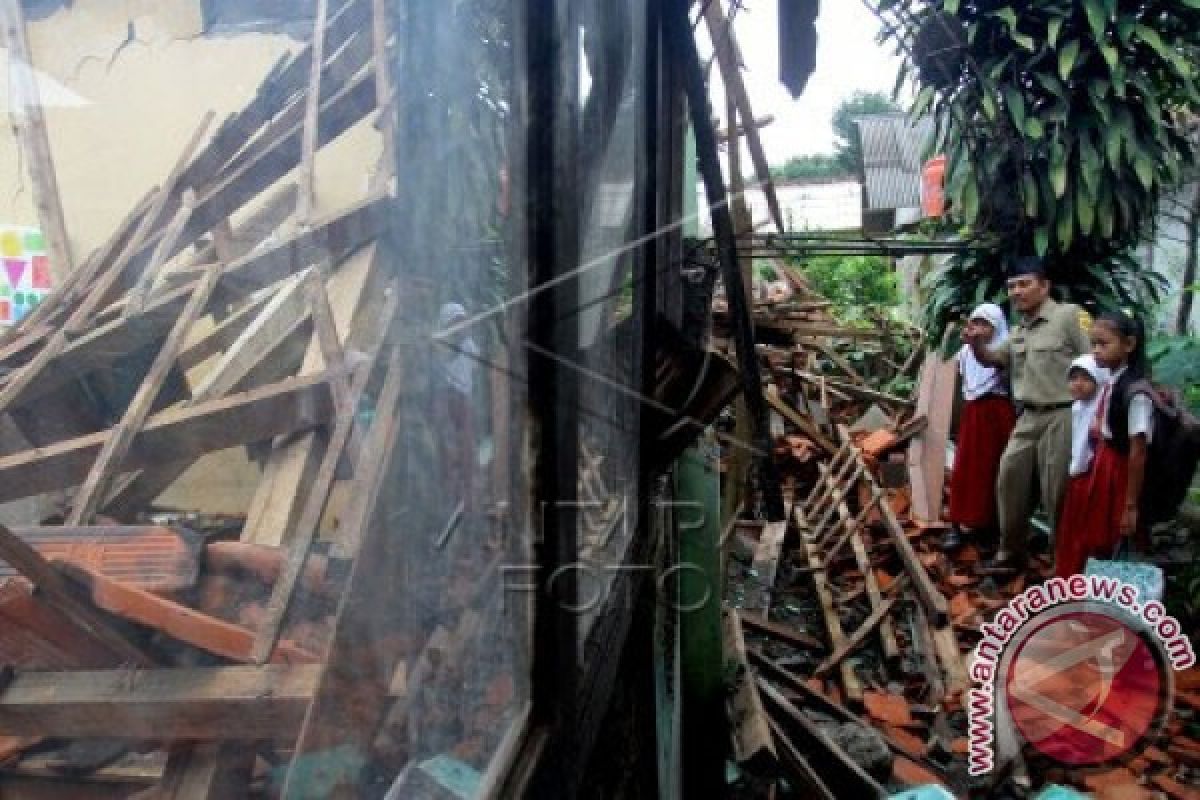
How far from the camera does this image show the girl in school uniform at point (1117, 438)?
3.98 metres

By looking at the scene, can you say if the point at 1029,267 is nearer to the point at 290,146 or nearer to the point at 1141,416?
the point at 1141,416

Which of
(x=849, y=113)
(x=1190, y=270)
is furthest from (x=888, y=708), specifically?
(x=849, y=113)

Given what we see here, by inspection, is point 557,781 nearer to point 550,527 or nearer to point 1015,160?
point 550,527

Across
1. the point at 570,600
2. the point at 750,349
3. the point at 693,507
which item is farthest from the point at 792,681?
the point at 570,600

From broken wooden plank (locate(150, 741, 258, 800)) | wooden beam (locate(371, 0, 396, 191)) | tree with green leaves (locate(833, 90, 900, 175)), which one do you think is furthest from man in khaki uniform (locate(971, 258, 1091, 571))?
tree with green leaves (locate(833, 90, 900, 175))

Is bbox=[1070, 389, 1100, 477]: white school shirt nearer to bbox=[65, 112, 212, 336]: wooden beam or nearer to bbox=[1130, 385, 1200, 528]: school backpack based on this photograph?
bbox=[1130, 385, 1200, 528]: school backpack

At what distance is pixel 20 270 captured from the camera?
741mm

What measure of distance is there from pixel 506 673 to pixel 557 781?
0.19m

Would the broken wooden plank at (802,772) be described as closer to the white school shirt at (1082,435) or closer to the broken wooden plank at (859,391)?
the white school shirt at (1082,435)

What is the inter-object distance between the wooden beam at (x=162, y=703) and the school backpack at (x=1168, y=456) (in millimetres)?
4376

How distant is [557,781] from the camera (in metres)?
1.15

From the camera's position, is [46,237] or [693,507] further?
[693,507]

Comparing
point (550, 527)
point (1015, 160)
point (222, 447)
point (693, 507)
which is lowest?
point (693, 507)

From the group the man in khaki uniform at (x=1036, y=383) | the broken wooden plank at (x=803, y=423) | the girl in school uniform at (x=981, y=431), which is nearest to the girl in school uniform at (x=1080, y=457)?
the man in khaki uniform at (x=1036, y=383)
